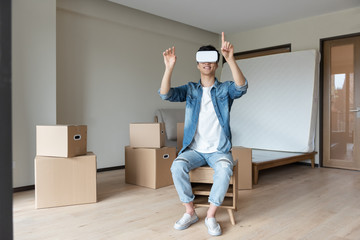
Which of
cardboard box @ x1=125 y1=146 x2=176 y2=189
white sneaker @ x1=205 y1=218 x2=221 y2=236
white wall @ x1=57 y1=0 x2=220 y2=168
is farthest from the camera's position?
white wall @ x1=57 y1=0 x2=220 y2=168

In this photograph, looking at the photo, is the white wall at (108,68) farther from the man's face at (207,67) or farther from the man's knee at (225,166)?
the man's knee at (225,166)

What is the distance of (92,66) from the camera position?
3.93 m

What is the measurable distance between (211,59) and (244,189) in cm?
161

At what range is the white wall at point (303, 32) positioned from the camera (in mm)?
4137

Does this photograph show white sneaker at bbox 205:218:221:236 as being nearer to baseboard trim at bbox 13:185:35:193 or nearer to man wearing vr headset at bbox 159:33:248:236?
man wearing vr headset at bbox 159:33:248:236

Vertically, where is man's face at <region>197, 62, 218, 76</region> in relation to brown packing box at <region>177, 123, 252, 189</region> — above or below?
above

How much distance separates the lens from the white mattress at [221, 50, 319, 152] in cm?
425

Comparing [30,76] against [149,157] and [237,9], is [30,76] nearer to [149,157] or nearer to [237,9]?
[149,157]

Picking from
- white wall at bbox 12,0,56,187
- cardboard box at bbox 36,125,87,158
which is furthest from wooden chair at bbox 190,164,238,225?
white wall at bbox 12,0,56,187

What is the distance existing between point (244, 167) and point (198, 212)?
38.5 inches

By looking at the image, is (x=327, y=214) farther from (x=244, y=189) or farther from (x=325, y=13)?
(x=325, y=13)

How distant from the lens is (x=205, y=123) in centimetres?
220

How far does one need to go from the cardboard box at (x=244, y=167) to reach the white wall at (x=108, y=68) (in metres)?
1.83

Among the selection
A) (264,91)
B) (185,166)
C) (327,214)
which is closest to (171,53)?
(185,166)
